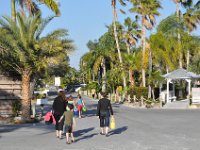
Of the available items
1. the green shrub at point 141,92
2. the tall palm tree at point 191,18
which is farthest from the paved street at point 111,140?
the tall palm tree at point 191,18

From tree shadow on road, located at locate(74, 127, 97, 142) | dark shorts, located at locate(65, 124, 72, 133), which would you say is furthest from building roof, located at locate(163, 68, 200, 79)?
dark shorts, located at locate(65, 124, 72, 133)

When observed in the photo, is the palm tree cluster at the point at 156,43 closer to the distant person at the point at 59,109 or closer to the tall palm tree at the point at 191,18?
the tall palm tree at the point at 191,18

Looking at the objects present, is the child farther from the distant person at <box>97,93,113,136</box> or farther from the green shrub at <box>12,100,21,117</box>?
the green shrub at <box>12,100,21,117</box>

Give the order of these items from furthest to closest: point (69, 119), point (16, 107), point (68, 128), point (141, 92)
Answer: point (141, 92) < point (16, 107) < point (69, 119) < point (68, 128)

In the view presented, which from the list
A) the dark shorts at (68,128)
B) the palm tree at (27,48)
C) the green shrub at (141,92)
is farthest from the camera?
the green shrub at (141,92)

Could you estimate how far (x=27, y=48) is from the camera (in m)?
23.0

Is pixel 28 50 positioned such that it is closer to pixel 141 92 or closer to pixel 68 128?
pixel 68 128

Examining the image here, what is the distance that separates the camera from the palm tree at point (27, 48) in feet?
75.2

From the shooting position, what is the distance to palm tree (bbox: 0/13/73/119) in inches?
902

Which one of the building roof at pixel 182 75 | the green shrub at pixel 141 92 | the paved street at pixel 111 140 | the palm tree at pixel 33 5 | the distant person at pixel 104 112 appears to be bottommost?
the paved street at pixel 111 140

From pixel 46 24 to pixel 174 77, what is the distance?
21596 mm

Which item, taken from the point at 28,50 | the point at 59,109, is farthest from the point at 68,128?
the point at 28,50

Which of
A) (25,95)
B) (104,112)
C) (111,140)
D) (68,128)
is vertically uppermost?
(25,95)

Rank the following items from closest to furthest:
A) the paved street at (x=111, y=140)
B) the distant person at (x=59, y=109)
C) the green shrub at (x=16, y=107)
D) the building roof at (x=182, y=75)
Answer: the paved street at (x=111, y=140), the distant person at (x=59, y=109), the green shrub at (x=16, y=107), the building roof at (x=182, y=75)
